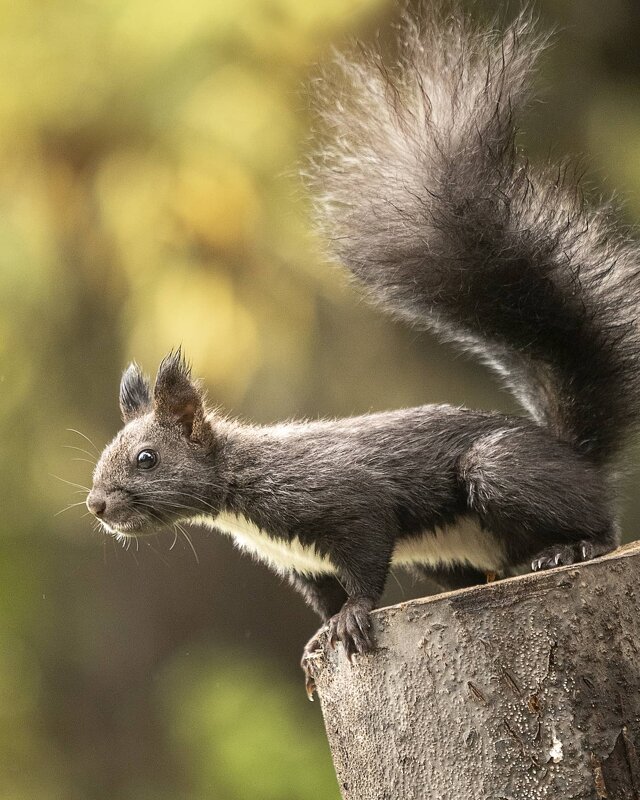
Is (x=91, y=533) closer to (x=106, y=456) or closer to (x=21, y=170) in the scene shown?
(x=21, y=170)

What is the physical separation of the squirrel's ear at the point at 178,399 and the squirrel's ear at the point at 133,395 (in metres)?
0.10

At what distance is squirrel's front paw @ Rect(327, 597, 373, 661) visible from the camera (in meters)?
1.27

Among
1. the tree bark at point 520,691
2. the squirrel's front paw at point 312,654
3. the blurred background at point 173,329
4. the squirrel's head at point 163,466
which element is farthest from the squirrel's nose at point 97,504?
the blurred background at point 173,329

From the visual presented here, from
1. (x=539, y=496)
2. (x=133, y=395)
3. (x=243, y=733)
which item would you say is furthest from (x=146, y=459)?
(x=243, y=733)

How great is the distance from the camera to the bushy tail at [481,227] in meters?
1.51

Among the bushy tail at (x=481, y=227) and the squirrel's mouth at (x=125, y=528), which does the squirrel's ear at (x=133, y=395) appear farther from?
the bushy tail at (x=481, y=227)

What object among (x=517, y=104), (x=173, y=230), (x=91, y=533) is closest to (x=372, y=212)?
(x=517, y=104)

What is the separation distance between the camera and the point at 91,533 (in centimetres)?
316

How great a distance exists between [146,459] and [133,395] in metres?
0.19

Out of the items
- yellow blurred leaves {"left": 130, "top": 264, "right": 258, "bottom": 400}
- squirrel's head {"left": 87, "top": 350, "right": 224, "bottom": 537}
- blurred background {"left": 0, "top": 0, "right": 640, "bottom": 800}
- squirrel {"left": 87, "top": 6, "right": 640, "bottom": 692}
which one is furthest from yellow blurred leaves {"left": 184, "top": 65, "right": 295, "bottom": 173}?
squirrel's head {"left": 87, "top": 350, "right": 224, "bottom": 537}

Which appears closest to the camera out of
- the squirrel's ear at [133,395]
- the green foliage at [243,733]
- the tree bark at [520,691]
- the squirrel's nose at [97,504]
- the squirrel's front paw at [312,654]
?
the tree bark at [520,691]

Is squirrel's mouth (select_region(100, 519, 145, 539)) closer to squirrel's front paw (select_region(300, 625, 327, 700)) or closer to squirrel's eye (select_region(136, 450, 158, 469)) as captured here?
squirrel's eye (select_region(136, 450, 158, 469))

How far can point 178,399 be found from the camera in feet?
5.40

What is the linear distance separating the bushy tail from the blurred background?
103 centimetres
